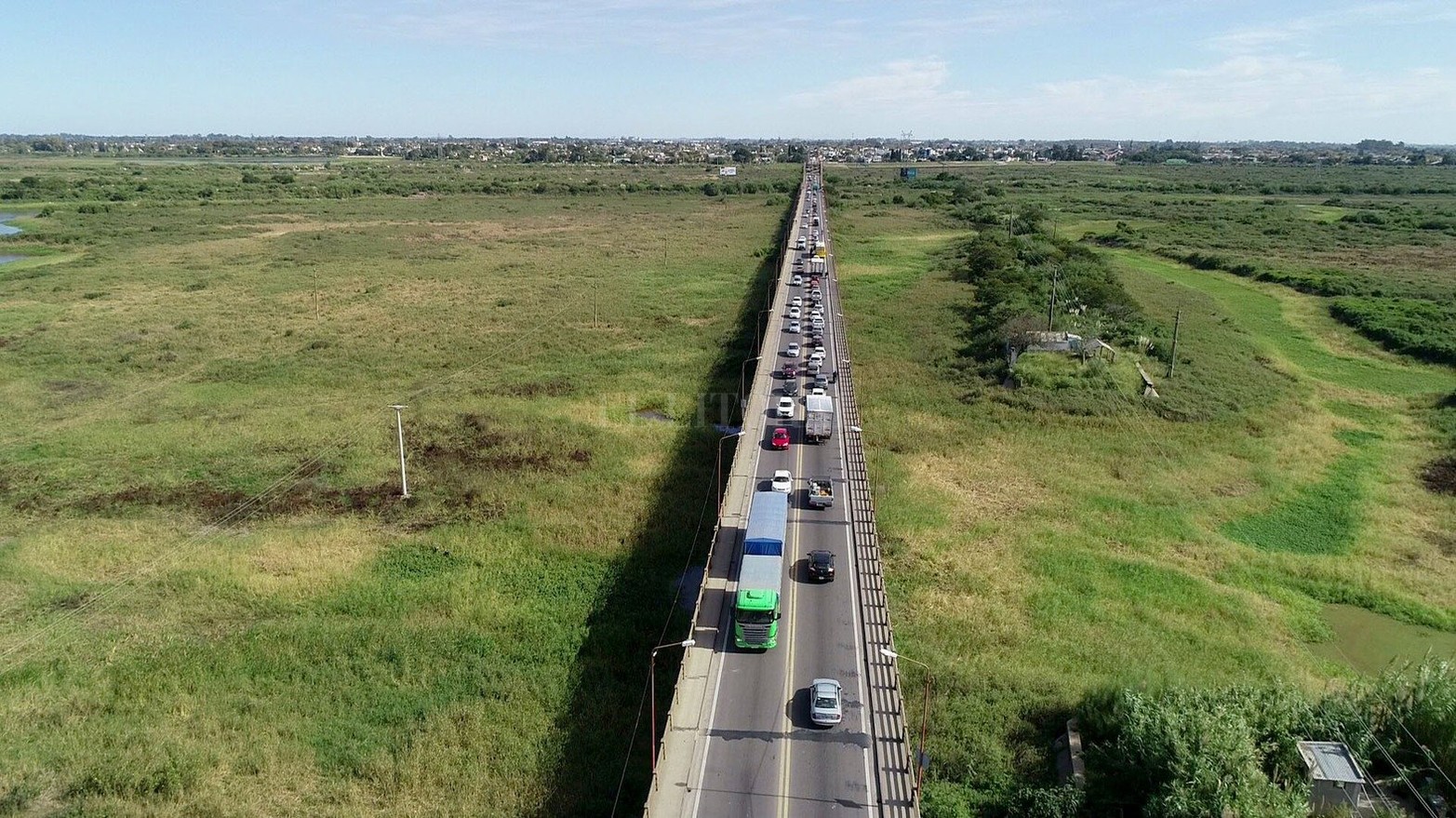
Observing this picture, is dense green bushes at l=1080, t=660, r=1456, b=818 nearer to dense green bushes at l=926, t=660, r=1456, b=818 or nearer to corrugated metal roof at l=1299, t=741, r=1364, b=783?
dense green bushes at l=926, t=660, r=1456, b=818

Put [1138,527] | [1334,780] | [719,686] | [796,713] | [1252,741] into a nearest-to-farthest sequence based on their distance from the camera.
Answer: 1. [1334,780]
2. [1252,741]
3. [796,713]
4. [719,686]
5. [1138,527]

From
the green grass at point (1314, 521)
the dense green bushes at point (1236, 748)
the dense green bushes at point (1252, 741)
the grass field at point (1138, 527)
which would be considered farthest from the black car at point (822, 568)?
the green grass at point (1314, 521)

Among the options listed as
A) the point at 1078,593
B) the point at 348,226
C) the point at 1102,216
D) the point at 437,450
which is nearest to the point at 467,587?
the point at 437,450

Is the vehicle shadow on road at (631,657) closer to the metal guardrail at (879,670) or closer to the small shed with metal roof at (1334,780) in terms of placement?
the metal guardrail at (879,670)

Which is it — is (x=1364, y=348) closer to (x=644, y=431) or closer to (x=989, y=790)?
(x=644, y=431)

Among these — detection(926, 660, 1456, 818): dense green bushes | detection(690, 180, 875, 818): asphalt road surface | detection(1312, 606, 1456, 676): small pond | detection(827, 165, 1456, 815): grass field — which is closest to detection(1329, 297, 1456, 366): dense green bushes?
detection(827, 165, 1456, 815): grass field

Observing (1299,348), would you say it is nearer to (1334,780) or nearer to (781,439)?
(781,439)

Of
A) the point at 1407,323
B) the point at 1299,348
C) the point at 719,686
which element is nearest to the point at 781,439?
the point at 719,686
